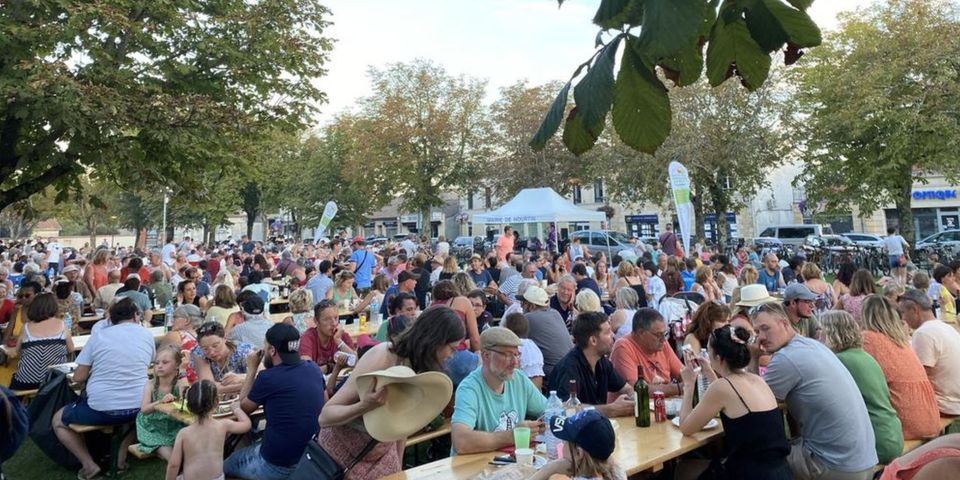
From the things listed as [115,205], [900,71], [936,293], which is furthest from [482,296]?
[115,205]

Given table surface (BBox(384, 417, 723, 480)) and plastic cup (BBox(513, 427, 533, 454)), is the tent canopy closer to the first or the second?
table surface (BBox(384, 417, 723, 480))

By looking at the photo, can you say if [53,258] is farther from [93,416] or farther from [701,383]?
[701,383]

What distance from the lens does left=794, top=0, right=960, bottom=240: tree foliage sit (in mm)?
18812

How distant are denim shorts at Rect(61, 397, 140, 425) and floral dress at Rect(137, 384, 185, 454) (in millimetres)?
204

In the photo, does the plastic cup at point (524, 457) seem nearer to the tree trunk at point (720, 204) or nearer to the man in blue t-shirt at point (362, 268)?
the man in blue t-shirt at point (362, 268)

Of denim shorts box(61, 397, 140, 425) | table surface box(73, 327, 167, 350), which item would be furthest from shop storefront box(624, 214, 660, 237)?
denim shorts box(61, 397, 140, 425)

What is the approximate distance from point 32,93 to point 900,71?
2389 centimetres

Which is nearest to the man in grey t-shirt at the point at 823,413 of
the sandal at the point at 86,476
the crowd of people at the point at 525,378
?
the crowd of people at the point at 525,378

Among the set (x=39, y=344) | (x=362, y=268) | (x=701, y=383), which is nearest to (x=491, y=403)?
(x=701, y=383)

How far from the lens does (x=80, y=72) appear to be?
737cm

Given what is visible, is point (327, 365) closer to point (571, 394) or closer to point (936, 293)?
point (571, 394)

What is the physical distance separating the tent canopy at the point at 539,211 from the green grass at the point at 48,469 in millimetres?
13852

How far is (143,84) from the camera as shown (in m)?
8.07

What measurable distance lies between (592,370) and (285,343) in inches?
87.9
